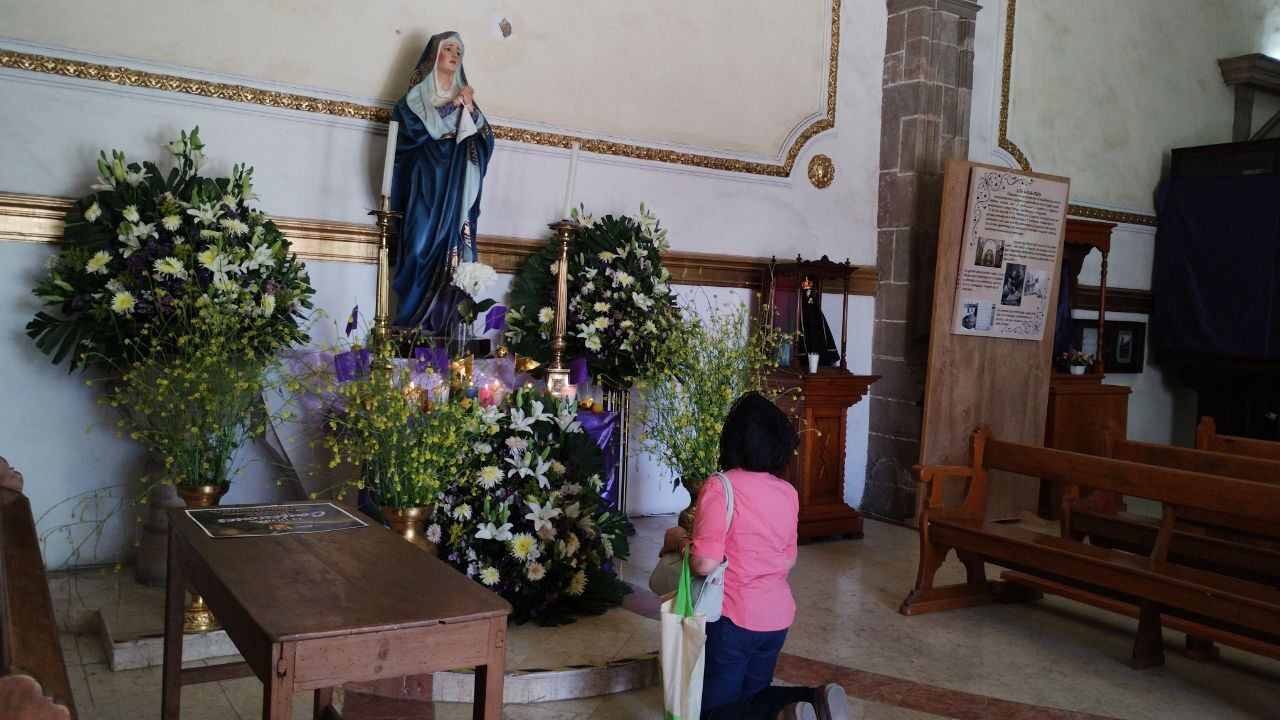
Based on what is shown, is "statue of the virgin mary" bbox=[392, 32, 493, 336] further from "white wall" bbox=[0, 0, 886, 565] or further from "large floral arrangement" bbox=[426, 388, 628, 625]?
"large floral arrangement" bbox=[426, 388, 628, 625]

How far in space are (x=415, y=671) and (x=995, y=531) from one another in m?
3.59

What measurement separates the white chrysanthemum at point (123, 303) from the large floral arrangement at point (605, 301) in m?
2.25

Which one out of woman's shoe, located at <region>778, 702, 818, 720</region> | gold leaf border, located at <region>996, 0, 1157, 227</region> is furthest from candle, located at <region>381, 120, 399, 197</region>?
gold leaf border, located at <region>996, 0, 1157, 227</region>

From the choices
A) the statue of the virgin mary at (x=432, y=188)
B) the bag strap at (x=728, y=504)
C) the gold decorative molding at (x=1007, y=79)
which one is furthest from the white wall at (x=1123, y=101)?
the bag strap at (x=728, y=504)

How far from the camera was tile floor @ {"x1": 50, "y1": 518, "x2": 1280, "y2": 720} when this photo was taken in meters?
3.68

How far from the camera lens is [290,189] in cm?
561

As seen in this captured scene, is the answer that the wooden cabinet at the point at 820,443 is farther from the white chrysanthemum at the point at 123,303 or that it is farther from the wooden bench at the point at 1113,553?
the white chrysanthemum at the point at 123,303

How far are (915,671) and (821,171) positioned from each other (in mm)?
4317

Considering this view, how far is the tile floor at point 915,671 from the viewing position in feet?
12.1

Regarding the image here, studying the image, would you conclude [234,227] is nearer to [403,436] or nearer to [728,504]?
[403,436]

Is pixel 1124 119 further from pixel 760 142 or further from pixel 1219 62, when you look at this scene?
pixel 760 142

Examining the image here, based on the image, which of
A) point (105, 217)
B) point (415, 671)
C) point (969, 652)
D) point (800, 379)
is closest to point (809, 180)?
point (800, 379)

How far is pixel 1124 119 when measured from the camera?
9125mm

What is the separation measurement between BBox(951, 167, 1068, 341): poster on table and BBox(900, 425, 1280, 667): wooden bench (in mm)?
1929
